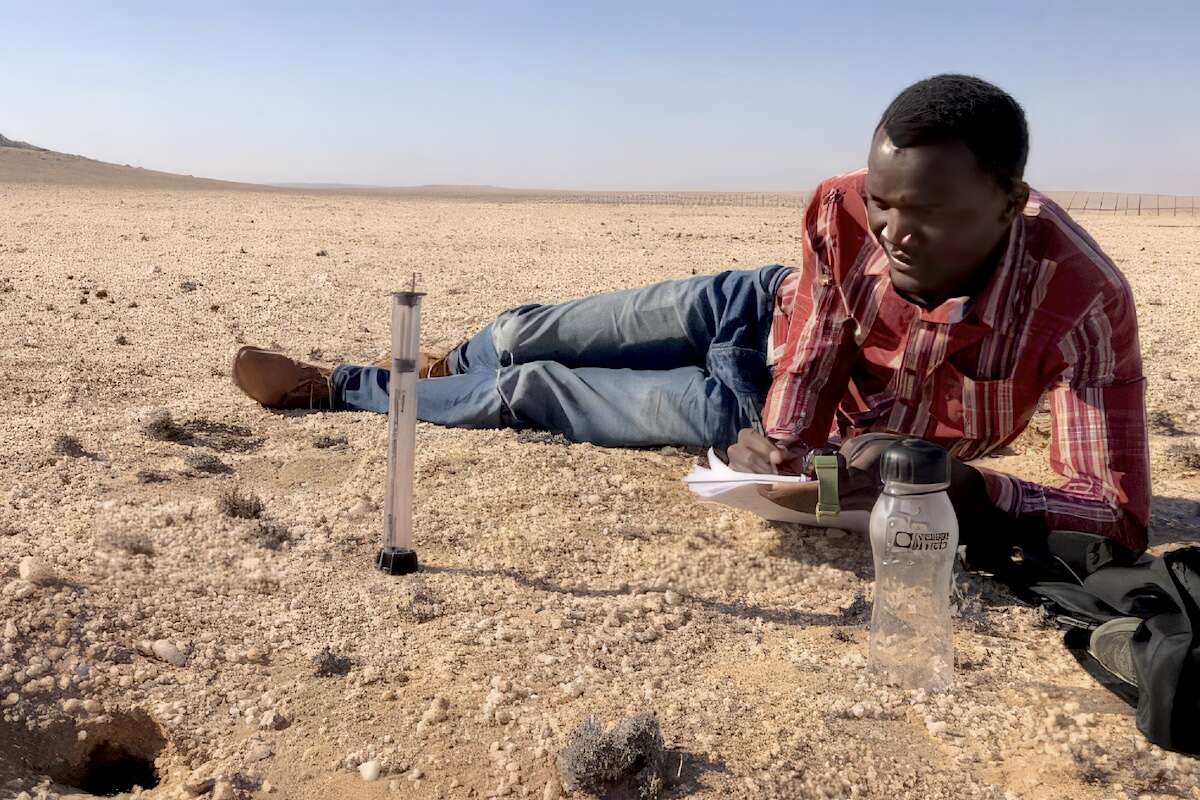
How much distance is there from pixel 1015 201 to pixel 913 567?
38.4 inches

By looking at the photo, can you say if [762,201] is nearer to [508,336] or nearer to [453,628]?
[508,336]

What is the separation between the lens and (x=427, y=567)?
315cm

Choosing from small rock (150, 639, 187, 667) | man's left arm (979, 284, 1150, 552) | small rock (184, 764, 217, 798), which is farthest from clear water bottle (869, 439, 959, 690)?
small rock (150, 639, 187, 667)

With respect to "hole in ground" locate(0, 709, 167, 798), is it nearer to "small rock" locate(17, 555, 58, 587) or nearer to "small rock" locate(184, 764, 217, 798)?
"small rock" locate(184, 764, 217, 798)

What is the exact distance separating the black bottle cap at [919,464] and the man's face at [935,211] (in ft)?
2.32

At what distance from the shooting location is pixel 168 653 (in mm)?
2580

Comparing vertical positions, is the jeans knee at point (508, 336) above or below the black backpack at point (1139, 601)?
above

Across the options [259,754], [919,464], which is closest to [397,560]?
[259,754]

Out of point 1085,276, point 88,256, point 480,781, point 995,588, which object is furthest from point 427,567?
point 88,256

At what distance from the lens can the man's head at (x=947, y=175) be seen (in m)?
Result: 2.64

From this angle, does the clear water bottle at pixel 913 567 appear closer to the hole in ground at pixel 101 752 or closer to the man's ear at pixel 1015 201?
the man's ear at pixel 1015 201

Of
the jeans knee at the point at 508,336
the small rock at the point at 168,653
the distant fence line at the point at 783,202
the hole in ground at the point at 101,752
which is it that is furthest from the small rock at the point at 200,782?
the distant fence line at the point at 783,202

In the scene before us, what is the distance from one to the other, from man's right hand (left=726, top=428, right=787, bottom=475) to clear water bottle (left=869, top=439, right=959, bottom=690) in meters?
0.57

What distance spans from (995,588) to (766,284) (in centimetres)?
146
